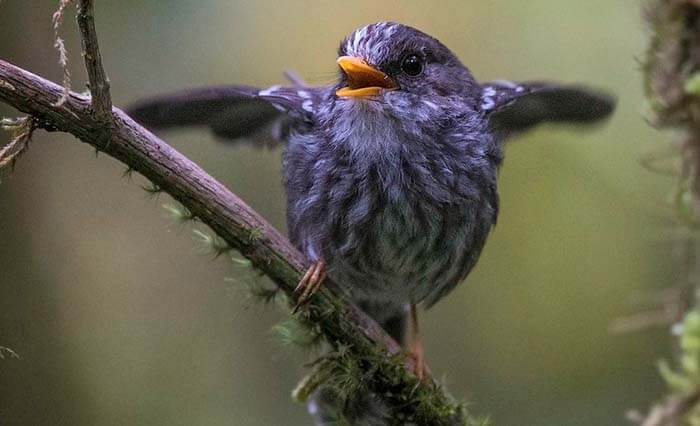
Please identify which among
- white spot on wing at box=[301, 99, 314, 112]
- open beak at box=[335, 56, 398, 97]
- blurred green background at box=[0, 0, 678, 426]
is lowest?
blurred green background at box=[0, 0, 678, 426]

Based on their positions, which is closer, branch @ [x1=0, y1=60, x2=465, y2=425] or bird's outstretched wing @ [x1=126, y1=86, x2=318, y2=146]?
branch @ [x1=0, y1=60, x2=465, y2=425]

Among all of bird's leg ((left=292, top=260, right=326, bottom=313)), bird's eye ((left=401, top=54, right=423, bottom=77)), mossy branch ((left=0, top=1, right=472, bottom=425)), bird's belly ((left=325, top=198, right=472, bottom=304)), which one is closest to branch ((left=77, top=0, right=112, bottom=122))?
mossy branch ((left=0, top=1, right=472, bottom=425))

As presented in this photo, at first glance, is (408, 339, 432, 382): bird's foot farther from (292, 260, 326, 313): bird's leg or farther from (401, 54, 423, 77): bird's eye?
(401, 54, 423, 77): bird's eye

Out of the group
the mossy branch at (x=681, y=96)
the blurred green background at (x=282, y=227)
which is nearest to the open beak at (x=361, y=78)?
the mossy branch at (x=681, y=96)

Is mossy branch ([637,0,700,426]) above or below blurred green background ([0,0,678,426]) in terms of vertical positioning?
above

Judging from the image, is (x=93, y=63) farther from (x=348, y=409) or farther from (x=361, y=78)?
(x=348, y=409)

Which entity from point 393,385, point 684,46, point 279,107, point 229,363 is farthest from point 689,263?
point 229,363
